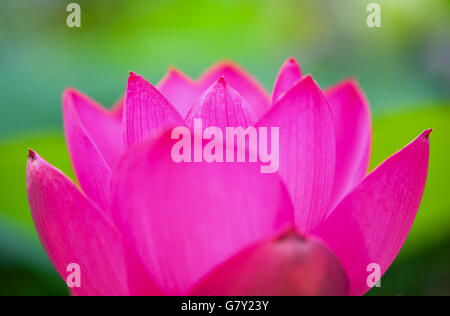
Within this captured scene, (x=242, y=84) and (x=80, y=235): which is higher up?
(x=242, y=84)

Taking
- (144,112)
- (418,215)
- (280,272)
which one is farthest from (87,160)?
(418,215)

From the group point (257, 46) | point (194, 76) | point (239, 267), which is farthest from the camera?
point (257, 46)

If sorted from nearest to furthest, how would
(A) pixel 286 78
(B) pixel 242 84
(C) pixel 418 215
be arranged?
(A) pixel 286 78, (B) pixel 242 84, (C) pixel 418 215

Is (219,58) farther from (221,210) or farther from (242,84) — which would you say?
(221,210)

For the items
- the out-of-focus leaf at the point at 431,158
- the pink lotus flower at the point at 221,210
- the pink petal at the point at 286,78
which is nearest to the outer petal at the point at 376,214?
the pink lotus flower at the point at 221,210

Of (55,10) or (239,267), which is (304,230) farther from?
(55,10)

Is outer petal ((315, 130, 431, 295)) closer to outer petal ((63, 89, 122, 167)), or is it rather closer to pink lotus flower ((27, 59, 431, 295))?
pink lotus flower ((27, 59, 431, 295))

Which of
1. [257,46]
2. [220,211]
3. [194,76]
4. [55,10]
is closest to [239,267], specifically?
[220,211]
